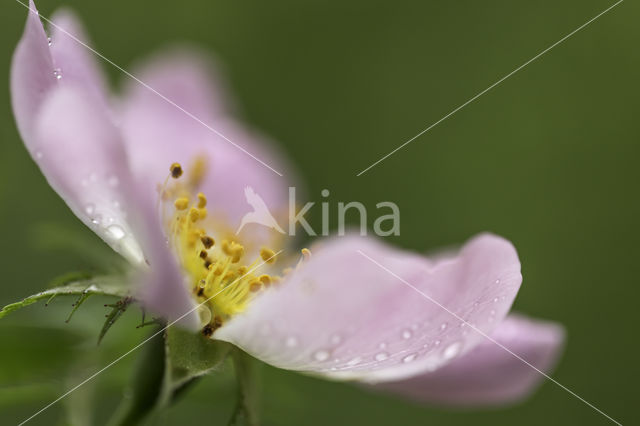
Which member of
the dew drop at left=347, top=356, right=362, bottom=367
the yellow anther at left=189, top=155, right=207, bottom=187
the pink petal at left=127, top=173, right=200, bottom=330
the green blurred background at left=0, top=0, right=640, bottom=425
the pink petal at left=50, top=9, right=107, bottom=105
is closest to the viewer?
the pink petal at left=127, top=173, right=200, bottom=330

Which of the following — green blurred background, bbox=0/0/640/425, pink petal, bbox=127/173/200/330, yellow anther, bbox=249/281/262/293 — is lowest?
green blurred background, bbox=0/0/640/425

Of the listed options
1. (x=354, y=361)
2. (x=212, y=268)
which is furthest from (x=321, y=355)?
(x=212, y=268)

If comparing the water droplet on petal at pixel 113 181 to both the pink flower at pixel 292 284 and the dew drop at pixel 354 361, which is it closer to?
the pink flower at pixel 292 284

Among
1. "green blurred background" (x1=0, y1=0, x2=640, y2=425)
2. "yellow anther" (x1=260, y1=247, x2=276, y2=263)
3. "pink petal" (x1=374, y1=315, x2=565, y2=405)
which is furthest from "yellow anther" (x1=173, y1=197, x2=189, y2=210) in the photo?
"green blurred background" (x1=0, y1=0, x2=640, y2=425)

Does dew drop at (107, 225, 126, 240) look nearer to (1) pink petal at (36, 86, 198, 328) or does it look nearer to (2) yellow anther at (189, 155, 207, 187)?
(1) pink petal at (36, 86, 198, 328)

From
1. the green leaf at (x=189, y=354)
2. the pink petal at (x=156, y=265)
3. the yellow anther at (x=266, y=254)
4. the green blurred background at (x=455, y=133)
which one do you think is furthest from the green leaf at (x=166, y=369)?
the green blurred background at (x=455, y=133)

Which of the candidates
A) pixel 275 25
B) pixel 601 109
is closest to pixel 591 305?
pixel 601 109

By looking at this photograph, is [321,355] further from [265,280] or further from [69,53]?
[69,53]

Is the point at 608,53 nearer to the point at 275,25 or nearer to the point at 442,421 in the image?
the point at 275,25
